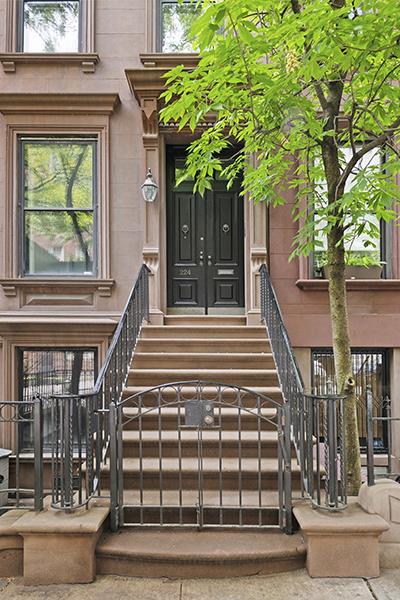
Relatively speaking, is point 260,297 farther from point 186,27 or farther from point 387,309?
point 186,27

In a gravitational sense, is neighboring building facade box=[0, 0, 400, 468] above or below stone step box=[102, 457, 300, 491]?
above

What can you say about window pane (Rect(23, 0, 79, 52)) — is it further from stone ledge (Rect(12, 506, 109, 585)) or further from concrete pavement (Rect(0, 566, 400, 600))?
concrete pavement (Rect(0, 566, 400, 600))

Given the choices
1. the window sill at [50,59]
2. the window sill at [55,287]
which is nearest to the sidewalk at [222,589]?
the window sill at [55,287]

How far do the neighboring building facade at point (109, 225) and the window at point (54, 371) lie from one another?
0.02 metres

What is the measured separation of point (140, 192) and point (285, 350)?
12.4 feet

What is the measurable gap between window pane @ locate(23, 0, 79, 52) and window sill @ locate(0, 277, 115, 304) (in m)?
3.83

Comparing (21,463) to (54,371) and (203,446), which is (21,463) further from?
(203,446)

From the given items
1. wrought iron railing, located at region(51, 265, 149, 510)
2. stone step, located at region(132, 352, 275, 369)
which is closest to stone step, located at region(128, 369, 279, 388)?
stone step, located at region(132, 352, 275, 369)

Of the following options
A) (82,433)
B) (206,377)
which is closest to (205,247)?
(206,377)

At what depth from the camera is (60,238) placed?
8.08 m

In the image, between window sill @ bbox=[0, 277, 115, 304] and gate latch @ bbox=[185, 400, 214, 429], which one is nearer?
gate latch @ bbox=[185, 400, 214, 429]

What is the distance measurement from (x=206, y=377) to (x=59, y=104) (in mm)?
4974

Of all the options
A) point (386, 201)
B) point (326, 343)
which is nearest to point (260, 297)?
point (326, 343)

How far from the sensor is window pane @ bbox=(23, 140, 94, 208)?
8.08m
